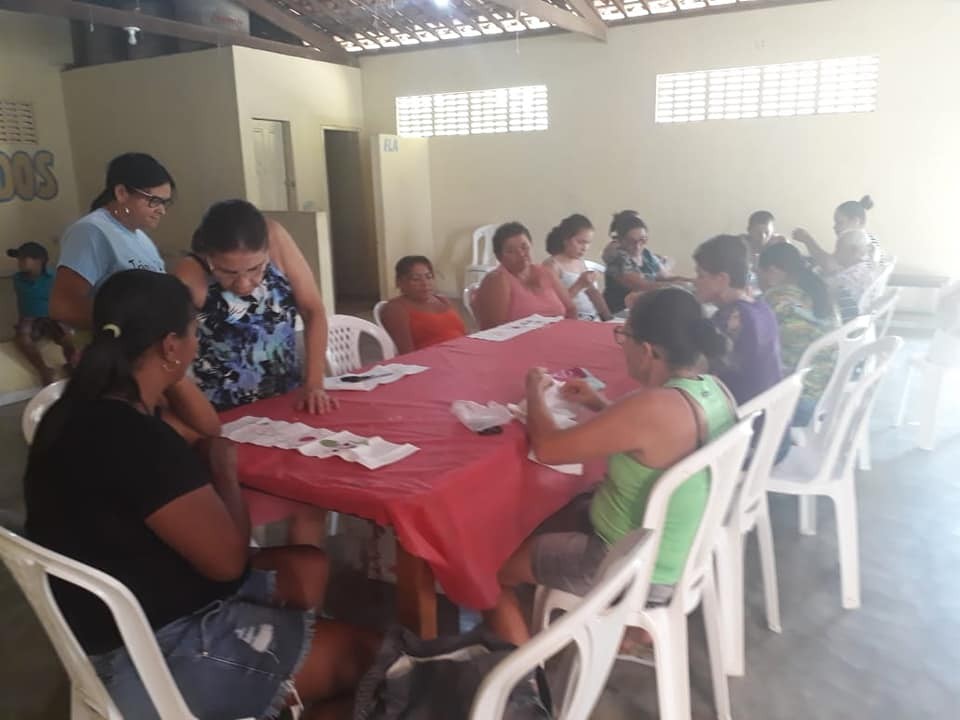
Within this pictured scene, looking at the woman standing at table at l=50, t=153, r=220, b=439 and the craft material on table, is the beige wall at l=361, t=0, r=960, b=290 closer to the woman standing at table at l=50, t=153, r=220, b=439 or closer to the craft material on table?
the craft material on table

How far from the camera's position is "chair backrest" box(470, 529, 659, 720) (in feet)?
2.84

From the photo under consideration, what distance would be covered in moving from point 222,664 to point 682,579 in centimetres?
93

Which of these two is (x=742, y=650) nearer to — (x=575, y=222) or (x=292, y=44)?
(x=575, y=222)

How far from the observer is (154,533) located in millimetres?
1229

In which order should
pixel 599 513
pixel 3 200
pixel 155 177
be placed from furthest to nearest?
pixel 3 200, pixel 155 177, pixel 599 513

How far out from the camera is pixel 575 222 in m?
3.91

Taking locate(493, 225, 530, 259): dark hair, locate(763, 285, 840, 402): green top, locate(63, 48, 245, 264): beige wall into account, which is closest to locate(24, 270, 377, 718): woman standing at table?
locate(763, 285, 840, 402): green top

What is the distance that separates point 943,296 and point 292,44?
636 centimetres

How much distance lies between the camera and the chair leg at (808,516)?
8.81 feet

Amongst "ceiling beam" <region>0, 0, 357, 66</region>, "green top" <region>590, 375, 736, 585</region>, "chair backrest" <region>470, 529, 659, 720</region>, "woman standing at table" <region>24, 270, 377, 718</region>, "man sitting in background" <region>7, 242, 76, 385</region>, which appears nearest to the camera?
"chair backrest" <region>470, 529, 659, 720</region>

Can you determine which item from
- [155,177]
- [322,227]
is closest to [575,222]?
[155,177]

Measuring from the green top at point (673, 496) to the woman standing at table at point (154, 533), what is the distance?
2.13 feet

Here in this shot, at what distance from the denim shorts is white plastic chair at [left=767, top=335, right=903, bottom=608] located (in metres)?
1.54

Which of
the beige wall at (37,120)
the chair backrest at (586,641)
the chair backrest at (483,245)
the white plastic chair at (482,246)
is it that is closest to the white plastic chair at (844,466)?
the chair backrest at (586,641)
